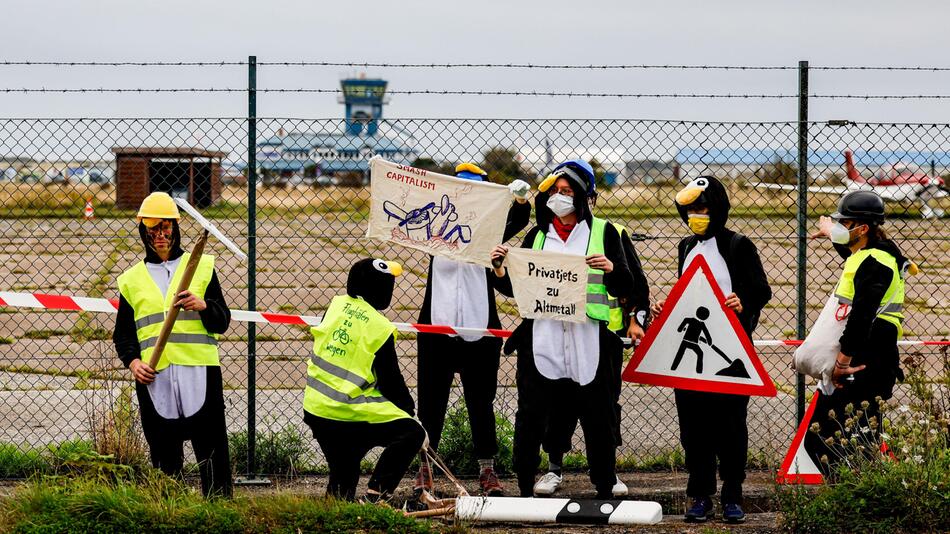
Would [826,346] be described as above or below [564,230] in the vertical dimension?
below

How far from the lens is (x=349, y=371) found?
619 cm

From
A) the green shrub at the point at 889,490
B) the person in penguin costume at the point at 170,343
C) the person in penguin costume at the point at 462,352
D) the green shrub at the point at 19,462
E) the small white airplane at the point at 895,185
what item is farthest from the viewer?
the small white airplane at the point at 895,185

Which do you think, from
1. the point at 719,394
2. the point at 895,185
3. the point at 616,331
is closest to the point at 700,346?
the point at 719,394

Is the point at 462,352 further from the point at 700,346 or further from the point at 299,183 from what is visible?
the point at 299,183

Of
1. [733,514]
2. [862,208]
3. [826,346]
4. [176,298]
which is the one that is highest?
[862,208]

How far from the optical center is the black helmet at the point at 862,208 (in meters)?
6.57

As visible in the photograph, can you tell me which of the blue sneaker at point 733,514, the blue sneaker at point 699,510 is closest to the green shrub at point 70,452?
the blue sneaker at point 699,510

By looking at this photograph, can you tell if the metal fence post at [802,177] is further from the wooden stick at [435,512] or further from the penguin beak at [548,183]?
the wooden stick at [435,512]

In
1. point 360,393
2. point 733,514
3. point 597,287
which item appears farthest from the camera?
point 597,287

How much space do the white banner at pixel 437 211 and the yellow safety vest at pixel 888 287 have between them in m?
1.93

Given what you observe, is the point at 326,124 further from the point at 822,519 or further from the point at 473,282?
the point at 822,519

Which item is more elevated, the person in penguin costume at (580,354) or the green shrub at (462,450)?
the person in penguin costume at (580,354)

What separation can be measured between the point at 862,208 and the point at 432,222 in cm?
239

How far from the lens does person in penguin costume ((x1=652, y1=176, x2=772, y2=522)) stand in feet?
21.7
